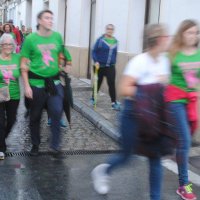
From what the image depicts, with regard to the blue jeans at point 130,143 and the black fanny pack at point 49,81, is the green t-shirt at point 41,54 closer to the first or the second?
the black fanny pack at point 49,81

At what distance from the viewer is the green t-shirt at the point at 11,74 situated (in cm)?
588

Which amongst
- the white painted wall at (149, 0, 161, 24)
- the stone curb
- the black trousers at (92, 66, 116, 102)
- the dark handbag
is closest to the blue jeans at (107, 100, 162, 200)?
the dark handbag

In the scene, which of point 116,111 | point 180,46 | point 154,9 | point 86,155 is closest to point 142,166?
point 86,155

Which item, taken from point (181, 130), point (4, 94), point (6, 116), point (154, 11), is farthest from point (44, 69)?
point (154, 11)

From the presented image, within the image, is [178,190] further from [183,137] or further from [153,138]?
[153,138]

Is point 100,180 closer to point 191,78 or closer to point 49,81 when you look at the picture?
point 191,78

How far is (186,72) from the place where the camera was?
4492mm

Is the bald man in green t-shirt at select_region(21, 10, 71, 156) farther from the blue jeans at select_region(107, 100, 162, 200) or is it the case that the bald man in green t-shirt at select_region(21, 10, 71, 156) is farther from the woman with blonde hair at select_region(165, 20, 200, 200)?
the blue jeans at select_region(107, 100, 162, 200)

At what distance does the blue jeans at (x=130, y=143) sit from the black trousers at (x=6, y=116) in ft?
7.29

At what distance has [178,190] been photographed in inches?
192

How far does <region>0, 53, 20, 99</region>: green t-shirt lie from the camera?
5.88 metres

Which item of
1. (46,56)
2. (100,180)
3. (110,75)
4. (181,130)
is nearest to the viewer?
(181,130)

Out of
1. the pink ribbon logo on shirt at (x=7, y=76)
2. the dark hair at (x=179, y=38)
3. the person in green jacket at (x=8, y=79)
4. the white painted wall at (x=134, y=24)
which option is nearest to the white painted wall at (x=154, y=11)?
the white painted wall at (x=134, y=24)

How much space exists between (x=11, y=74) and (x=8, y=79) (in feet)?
0.24
